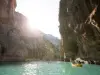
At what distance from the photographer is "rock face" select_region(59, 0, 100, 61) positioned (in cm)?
4226

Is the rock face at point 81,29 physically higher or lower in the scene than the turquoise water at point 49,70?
higher

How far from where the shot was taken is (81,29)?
51281 millimetres

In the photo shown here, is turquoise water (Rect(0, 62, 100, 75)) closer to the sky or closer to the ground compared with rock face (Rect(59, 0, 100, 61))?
closer to the ground

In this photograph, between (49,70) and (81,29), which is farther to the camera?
(81,29)

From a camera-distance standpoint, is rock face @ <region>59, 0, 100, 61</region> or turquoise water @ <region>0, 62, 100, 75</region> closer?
turquoise water @ <region>0, 62, 100, 75</region>

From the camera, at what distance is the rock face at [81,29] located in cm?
4226

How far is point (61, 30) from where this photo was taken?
72.2 meters

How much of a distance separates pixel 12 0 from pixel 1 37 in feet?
70.7

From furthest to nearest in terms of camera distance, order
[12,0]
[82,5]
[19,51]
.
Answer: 1. [12,0]
2. [19,51]
3. [82,5]

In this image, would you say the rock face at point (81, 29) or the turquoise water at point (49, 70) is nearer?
the turquoise water at point (49, 70)

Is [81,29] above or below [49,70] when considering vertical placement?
above

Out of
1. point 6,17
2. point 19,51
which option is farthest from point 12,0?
point 19,51

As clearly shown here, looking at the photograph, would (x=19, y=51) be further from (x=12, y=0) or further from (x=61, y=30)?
(x=12, y=0)

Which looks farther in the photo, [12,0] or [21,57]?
[12,0]
